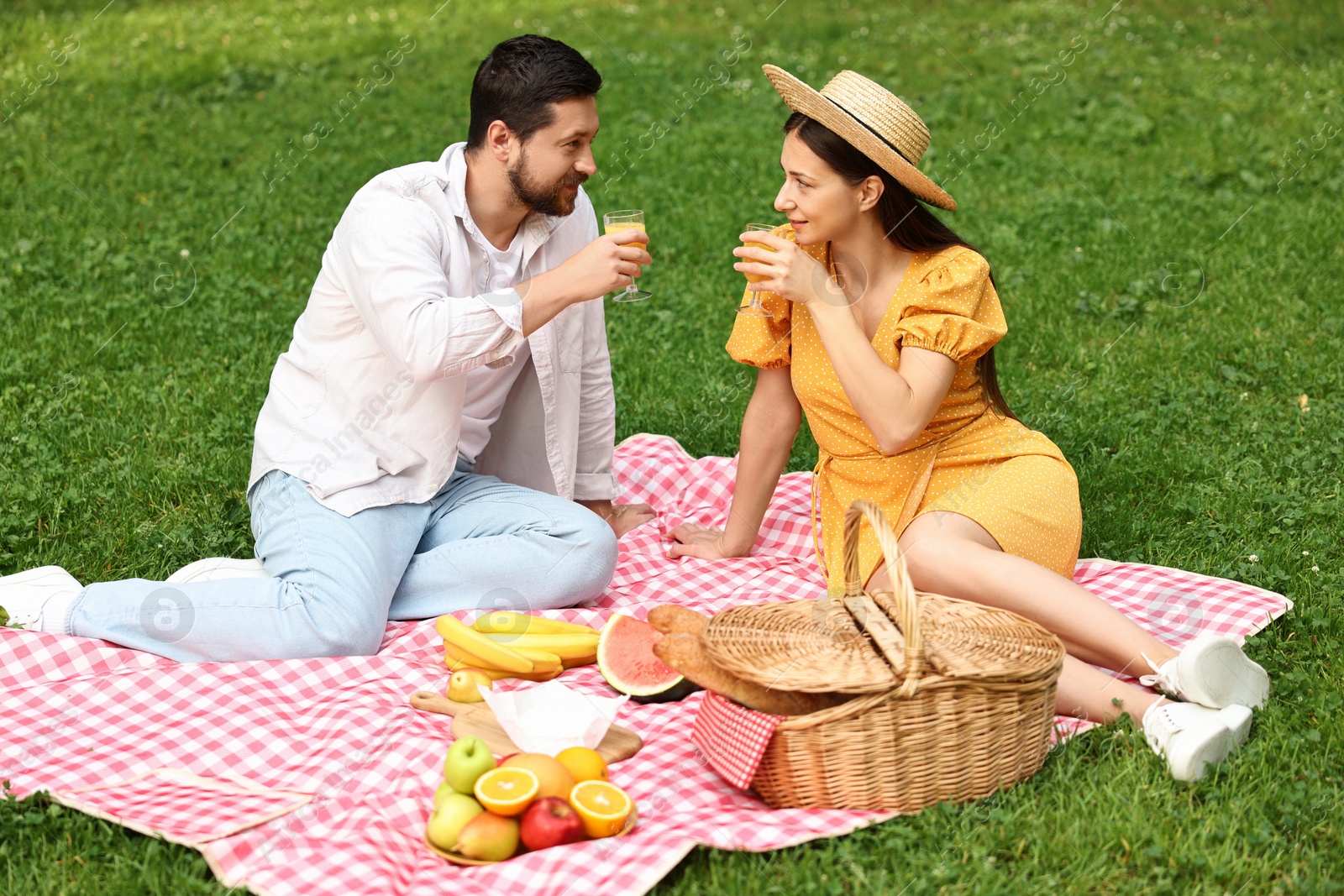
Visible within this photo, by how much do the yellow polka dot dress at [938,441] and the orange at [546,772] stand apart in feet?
4.13

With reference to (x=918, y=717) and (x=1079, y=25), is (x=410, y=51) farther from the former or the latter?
(x=918, y=717)

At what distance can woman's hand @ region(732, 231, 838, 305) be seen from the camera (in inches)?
146

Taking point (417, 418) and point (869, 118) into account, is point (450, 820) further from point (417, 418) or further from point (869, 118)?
point (869, 118)

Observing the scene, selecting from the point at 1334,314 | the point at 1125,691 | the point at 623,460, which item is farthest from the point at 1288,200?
the point at 1125,691

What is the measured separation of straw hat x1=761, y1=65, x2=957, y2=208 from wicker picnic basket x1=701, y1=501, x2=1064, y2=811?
1.26m

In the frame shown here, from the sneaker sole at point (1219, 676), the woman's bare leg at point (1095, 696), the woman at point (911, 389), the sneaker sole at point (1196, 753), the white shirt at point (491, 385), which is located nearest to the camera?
the sneaker sole at point (1196, 753)

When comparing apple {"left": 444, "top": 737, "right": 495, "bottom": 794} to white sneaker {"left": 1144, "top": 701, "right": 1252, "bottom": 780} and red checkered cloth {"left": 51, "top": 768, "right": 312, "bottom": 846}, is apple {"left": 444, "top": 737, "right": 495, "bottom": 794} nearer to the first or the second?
red checkered cloth {"left": 51, "top": 768, "right": 312, "bottom": 846}

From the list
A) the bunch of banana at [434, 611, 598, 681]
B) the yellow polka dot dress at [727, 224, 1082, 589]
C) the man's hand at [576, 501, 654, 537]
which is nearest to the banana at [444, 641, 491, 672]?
the bunch of banana at [434, 611, 598, 681]

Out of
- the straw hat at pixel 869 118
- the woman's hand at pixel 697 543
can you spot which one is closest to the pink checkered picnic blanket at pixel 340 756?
the woman's hand at pixel 697 543

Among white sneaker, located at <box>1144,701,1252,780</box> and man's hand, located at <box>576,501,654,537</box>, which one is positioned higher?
white sneaker, located at <box>1144,701,1252,780</box>

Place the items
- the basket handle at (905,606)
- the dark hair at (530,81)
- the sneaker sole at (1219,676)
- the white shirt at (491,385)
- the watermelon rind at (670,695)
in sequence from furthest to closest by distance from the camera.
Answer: the white shirt at (491,385), the dark hair at (530,81), the watermelon rind at (670,695), the sneaker sole at (1219,676), the basket handle at (905,606)

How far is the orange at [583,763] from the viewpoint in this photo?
302cm

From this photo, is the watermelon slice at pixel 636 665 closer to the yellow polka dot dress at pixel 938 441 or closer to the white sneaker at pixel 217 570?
the yellow polka dot dress at pixel 938 441

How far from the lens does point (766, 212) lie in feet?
26.3
